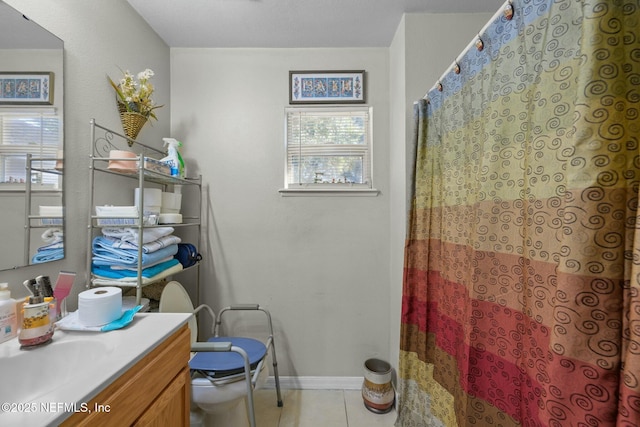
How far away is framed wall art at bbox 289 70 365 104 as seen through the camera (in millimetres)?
1754

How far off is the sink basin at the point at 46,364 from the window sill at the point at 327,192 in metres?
1.23

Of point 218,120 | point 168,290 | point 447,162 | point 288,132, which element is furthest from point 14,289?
point 447,162

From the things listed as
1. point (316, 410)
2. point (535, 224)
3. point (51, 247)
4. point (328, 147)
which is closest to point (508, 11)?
point (535, 224)

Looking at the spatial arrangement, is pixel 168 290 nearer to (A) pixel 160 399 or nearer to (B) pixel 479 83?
(A) pixel 160 399

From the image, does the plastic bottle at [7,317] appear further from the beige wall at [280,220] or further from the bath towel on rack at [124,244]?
the beige wall at [280,220]

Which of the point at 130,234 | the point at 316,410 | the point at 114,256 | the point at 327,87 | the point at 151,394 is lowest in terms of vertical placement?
the point at 316,410

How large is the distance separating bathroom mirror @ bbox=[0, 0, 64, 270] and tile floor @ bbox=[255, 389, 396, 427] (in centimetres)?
142

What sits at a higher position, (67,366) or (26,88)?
(26,88)

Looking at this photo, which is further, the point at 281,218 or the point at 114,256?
the point at 281,218

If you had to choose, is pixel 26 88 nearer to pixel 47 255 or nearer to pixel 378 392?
pixel 47 255

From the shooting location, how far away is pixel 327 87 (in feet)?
5.80

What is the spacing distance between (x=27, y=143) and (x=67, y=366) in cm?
80

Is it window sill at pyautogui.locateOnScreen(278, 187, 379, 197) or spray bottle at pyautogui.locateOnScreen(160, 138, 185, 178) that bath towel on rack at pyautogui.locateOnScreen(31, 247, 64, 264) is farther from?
window sill at pyautogui.locateOnScreen(278, 187, 379, 197)

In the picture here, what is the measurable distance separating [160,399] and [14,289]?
0.66 meters
